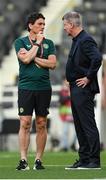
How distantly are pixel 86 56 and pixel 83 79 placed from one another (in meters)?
0.27

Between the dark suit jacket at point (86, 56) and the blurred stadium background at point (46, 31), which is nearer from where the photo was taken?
the dark suit jacket at point (86, 56)

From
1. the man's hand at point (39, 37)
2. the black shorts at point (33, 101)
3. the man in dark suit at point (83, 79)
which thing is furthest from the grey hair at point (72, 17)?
the black shorts at point (33, 101)

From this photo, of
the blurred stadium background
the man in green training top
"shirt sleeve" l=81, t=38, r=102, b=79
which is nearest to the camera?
"shirt sleeve" l=81, t=38, r=102, b=79

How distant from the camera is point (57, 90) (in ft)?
79.4

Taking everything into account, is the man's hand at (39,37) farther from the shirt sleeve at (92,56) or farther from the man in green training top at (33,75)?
the shirt sleeve at (92,56)

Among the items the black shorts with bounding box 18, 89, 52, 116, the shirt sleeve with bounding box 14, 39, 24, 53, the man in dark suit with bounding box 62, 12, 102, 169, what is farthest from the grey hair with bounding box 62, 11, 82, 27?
the black shorts with bounding box 18, 89, 52, 116

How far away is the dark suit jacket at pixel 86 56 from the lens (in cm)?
1071

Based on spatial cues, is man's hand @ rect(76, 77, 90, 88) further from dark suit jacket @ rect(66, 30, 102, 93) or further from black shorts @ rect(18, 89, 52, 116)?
black shorts @ rect(18, 89, 52, 116)

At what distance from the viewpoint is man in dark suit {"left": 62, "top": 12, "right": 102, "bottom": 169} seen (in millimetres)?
10750

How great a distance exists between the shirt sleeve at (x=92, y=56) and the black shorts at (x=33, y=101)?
0.55 meters

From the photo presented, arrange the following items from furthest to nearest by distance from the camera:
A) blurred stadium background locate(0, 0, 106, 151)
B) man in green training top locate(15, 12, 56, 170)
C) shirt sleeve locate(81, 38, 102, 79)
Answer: blurred stadium background locate(0, 0, 106, 151)
man in green training top locate(15, 12, 56, 170)
shirt sleeve locate(81, 38, 102, 79)

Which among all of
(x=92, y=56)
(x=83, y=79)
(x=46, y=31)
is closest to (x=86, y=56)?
(x=92, y=56)

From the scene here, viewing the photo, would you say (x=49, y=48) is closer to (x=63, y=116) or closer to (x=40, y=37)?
(x=40, y=37)

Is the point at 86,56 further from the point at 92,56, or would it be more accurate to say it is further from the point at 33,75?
the point at 33,75
